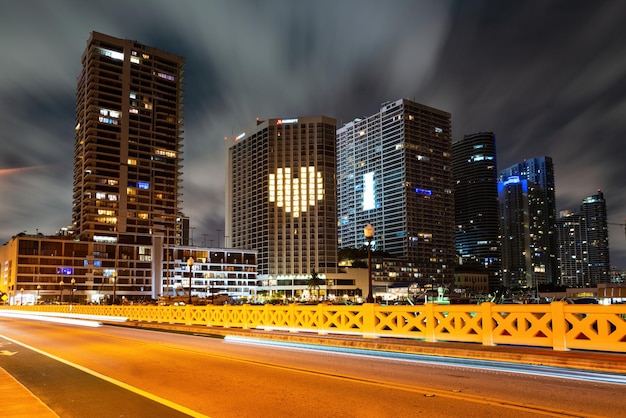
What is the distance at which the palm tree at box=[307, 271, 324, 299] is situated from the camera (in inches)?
7190

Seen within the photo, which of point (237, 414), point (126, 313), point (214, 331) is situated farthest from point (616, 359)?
point (126, 313)

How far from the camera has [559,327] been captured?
13.8 metres

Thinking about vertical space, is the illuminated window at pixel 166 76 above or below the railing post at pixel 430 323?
above

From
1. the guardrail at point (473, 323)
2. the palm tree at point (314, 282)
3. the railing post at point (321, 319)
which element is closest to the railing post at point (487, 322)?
the guardrail at point (473, 323)

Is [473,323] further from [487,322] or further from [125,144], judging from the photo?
[125,144]

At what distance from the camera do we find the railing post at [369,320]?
19422 mm

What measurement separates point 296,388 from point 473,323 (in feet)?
26.3

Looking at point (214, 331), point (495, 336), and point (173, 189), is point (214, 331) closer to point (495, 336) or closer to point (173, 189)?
point (495, 336)

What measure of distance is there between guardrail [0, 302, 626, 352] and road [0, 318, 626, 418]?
2611 mm

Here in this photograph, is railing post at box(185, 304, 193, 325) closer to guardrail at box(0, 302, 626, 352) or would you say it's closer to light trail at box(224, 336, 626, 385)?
guardrail at box(0, 302, 626, 352)

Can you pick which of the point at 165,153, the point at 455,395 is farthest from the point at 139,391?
the point at 165,153

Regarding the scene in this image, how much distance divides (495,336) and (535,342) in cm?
133

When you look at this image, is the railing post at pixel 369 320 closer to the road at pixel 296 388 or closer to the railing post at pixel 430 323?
the railing post at pixel 430 323

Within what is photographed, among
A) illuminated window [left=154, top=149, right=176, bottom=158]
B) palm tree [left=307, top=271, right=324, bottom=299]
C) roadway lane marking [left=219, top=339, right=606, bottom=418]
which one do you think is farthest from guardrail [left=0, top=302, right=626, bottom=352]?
palm tree [left=307, top=271, right=324, bottom=299]
